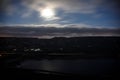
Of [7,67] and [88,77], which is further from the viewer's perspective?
[7,67]

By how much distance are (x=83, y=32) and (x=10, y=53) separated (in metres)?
1.08

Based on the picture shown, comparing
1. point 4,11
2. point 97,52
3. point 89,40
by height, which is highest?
point 4,11

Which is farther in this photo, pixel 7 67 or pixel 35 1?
pixel 7 67

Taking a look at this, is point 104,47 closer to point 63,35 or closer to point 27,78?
point 63,35

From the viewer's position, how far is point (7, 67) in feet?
7.73

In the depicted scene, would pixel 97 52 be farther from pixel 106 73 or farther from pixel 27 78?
pixel 27 78

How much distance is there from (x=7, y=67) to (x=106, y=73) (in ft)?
4.66

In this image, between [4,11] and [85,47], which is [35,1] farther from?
[85,47]

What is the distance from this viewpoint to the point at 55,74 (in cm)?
221

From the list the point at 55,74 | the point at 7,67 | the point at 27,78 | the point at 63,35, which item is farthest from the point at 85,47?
the point at 7,67

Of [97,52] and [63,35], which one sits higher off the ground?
[63,35]

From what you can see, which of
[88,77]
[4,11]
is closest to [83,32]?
[88,77]

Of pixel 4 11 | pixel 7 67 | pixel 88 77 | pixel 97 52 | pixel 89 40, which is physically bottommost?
pixel 88 77

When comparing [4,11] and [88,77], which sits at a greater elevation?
[4,11]
